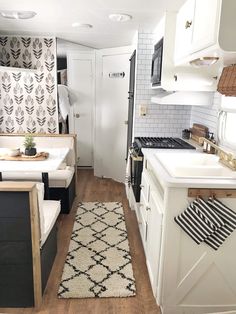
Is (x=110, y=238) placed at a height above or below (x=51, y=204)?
below

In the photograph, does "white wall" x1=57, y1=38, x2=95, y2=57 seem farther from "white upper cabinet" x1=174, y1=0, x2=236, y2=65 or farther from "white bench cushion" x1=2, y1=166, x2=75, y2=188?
"white upper cabinet" x1=174, y1=0, x2=236, y2=65

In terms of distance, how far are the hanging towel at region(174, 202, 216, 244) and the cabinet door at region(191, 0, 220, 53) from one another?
3.22 ft

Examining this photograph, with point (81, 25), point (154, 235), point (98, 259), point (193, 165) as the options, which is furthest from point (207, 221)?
point (81, 25)

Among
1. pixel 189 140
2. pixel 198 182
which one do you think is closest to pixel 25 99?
pixel 189 140

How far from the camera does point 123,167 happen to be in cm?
455

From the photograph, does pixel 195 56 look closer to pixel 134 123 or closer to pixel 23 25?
pixel 134 123

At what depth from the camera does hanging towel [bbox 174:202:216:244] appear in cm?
162

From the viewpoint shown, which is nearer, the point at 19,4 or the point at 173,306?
the point at 173,306

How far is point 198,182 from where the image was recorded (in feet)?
5.43

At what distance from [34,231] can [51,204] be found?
2.35ft

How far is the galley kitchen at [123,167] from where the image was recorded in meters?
1.70

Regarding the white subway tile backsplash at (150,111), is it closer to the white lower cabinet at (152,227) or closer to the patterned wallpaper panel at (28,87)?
the white lower cabinet at (152,227)

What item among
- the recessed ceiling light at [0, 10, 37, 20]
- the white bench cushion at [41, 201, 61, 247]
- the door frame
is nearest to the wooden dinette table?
the white bench cushion at [41, 201, 61, 247]

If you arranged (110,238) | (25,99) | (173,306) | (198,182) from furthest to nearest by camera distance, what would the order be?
(25,99) < (110,238) < (173,306) < (198,182)
